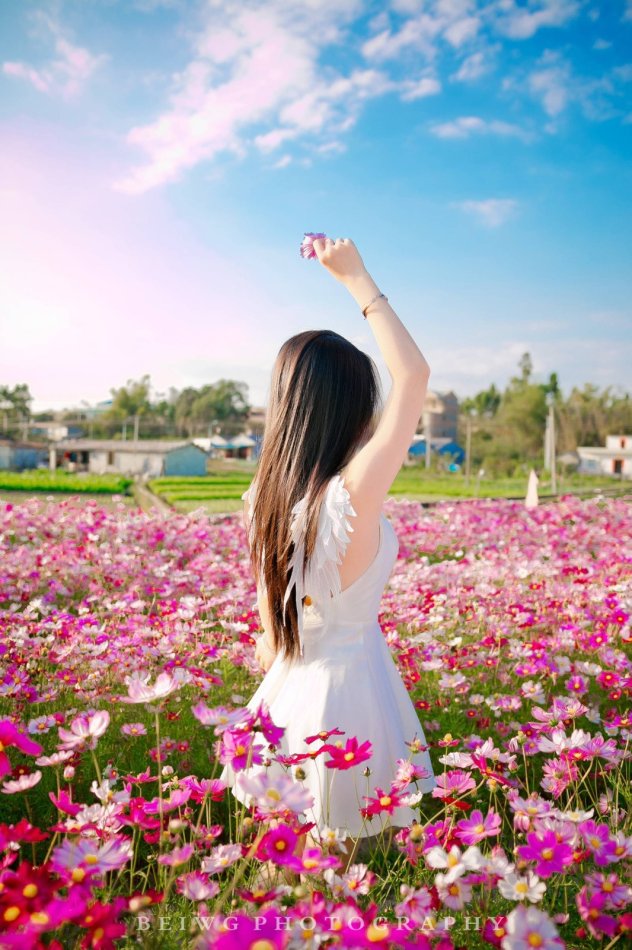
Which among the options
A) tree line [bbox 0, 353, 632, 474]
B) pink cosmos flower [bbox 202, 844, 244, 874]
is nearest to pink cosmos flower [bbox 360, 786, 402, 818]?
pink cosmos flower [bbox 202, 844, 244, 874]

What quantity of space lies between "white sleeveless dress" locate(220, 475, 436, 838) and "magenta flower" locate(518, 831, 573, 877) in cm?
50

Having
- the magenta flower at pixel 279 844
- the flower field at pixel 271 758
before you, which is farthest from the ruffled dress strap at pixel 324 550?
the magenta flower at pixel 279 844

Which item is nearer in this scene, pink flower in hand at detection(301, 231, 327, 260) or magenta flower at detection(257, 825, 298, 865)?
magenta flower at detection(257, 825, 298, 865)

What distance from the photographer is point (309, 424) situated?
166cm

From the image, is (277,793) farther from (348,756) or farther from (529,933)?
(529,933)

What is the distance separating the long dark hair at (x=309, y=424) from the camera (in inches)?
64.7

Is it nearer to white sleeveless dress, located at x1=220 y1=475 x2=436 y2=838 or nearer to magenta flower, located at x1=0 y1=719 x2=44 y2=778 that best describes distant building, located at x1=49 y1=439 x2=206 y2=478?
white sleeveless dress, located at x1=220 y1=475 x2=436 y2=838

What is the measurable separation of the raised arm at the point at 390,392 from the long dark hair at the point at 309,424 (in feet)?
0.40

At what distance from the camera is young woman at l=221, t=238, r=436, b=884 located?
155cm

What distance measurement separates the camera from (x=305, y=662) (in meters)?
1.74

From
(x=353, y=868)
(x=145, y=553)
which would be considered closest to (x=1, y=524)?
(x=145, y=553)

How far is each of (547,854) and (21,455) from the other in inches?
1832

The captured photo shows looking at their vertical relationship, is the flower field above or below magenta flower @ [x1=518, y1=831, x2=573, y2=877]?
below

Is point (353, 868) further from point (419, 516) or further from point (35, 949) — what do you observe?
point (419, 516)
